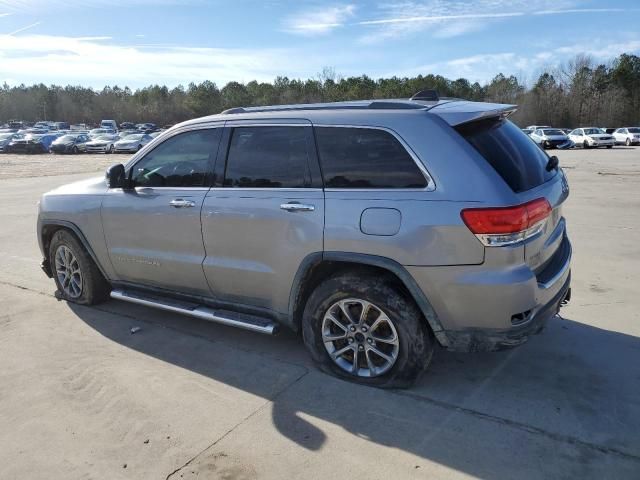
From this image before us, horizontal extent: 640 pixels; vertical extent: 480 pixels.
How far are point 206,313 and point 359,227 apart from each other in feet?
5.18

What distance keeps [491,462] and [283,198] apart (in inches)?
82.5

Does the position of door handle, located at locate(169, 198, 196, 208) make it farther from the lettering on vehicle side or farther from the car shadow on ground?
the car shadow on ground

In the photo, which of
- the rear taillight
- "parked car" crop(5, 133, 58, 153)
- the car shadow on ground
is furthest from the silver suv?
"parked car" crop(5, 133, 58, 153)

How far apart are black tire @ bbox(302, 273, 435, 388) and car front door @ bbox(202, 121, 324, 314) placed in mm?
274

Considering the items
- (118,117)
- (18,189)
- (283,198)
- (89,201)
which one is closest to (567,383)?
(283,198)

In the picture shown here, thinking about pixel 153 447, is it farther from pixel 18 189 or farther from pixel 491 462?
pixel 18 189

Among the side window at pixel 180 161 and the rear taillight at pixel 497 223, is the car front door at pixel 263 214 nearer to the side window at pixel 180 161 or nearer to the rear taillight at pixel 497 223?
the side window at pixel 180 161

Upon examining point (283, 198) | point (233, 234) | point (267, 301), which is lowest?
point (267, 301)

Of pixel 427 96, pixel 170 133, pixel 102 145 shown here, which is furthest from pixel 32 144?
pixel 427 96

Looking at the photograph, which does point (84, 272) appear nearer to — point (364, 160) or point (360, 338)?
point (360, 338)

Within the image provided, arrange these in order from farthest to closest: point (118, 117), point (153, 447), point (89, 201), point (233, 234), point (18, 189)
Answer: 1. point (118, 117)
2. point (18, 189)
3. point (89, 201)
4. point (233, 234)
5. point (153, 447)

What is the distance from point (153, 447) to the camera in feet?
10.2

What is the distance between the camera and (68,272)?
5461 millimetres

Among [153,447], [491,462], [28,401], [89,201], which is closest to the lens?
[491,462]
